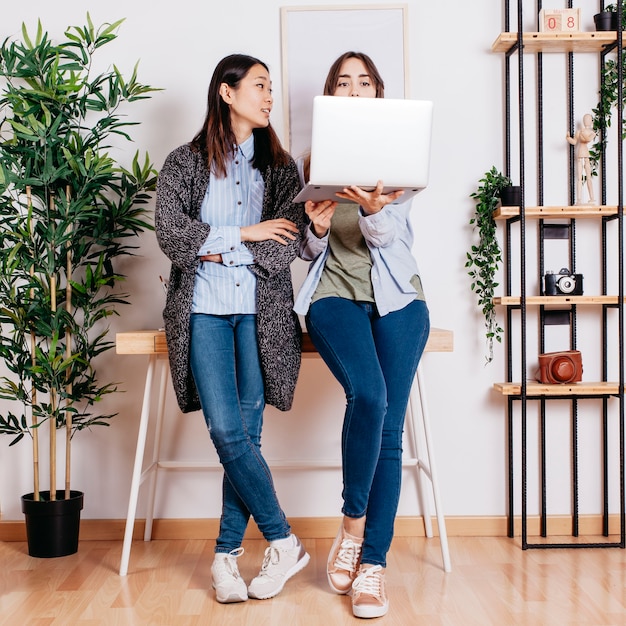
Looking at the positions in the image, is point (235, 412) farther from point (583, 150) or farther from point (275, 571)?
point (583, 150)

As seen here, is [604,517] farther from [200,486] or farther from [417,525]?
[200,486]

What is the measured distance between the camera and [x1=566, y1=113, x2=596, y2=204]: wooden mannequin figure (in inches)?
93.5

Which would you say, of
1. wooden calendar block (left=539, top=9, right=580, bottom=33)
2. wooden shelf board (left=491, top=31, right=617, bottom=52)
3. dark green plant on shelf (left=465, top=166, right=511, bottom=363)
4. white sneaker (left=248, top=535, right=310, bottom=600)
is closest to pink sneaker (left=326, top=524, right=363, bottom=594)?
white sneaker (left=248, top=535, right=310, bottom=600)

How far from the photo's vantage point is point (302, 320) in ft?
8.37

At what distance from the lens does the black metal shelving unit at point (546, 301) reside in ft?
7.61

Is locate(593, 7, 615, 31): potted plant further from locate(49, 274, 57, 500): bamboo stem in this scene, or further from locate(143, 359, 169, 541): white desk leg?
locate(49, 274, 57, 500): bamboo stem

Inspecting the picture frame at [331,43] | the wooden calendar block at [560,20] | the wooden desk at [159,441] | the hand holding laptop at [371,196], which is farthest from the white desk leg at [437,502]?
the wooden calendar block at [560,20]

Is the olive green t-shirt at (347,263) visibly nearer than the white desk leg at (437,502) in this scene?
Yes

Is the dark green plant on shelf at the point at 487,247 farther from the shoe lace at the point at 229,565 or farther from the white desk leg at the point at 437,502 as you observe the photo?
the shoe lace at the point at 229,565

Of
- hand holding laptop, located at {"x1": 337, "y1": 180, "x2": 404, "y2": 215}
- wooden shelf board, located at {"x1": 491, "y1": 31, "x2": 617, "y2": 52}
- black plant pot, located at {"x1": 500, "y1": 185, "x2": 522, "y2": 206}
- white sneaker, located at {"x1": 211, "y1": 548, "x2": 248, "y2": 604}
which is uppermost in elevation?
wooden shelf board, located at {"x1": 491, "y1": 31, "x2": 617, "y2": 52}

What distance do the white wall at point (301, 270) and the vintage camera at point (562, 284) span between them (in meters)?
0.19

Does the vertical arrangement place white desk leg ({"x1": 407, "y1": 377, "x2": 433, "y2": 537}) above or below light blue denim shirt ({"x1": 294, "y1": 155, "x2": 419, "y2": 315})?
below

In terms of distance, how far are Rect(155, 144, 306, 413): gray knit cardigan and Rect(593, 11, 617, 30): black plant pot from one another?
115cm

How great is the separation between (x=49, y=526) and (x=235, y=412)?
0.81m
